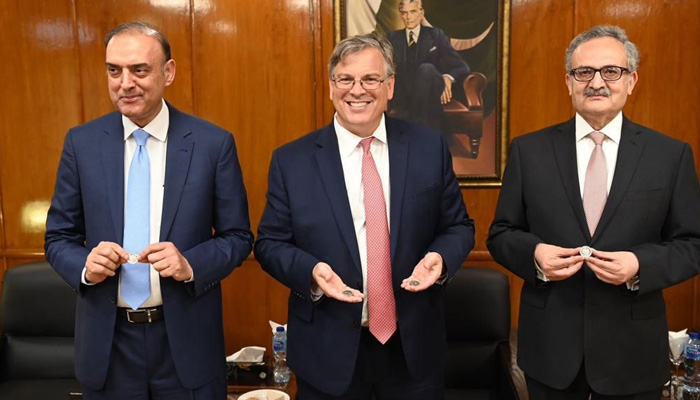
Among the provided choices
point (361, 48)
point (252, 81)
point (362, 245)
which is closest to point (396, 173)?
point (362, 245)

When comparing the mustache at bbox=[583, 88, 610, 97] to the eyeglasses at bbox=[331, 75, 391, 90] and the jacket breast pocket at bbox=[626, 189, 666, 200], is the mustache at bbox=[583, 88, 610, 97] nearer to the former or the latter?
the jacket breast pocket at bbox=[626, 189, 666, 200]

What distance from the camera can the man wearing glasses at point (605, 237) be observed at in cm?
200

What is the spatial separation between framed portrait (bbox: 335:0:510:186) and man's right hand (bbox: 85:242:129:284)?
1.97 metres

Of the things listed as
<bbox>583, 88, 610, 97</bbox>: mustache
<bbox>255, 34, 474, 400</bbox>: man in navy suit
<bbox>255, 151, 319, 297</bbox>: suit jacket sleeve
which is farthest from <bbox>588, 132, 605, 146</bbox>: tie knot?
<bbox>255, 151, 319, 297</bbox>: suit jacket sleeve

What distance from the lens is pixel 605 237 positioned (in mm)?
2000

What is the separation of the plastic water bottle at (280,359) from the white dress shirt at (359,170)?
1069 mm

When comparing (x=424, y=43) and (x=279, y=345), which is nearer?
(x=279, y=345)

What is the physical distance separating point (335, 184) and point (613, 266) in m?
0.88

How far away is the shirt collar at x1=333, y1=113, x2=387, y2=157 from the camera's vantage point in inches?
85.4

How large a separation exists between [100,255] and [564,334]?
1.44 metres

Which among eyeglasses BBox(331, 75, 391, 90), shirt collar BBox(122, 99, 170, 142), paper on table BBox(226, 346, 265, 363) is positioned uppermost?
eyeglasses BBox(331, 75, 391, 90)

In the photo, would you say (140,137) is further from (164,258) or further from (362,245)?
(362,245)

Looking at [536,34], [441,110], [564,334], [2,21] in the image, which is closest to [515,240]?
[564,334]

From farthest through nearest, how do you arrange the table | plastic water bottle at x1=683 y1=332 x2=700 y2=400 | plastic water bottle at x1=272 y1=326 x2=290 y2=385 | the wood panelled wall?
the wood panelled wall < plastic water bottle at x1=272 y1=326 x2=290 y2=385 < the table < plastic water bottle at x1=683 y1=332 x2=700 y2=400
